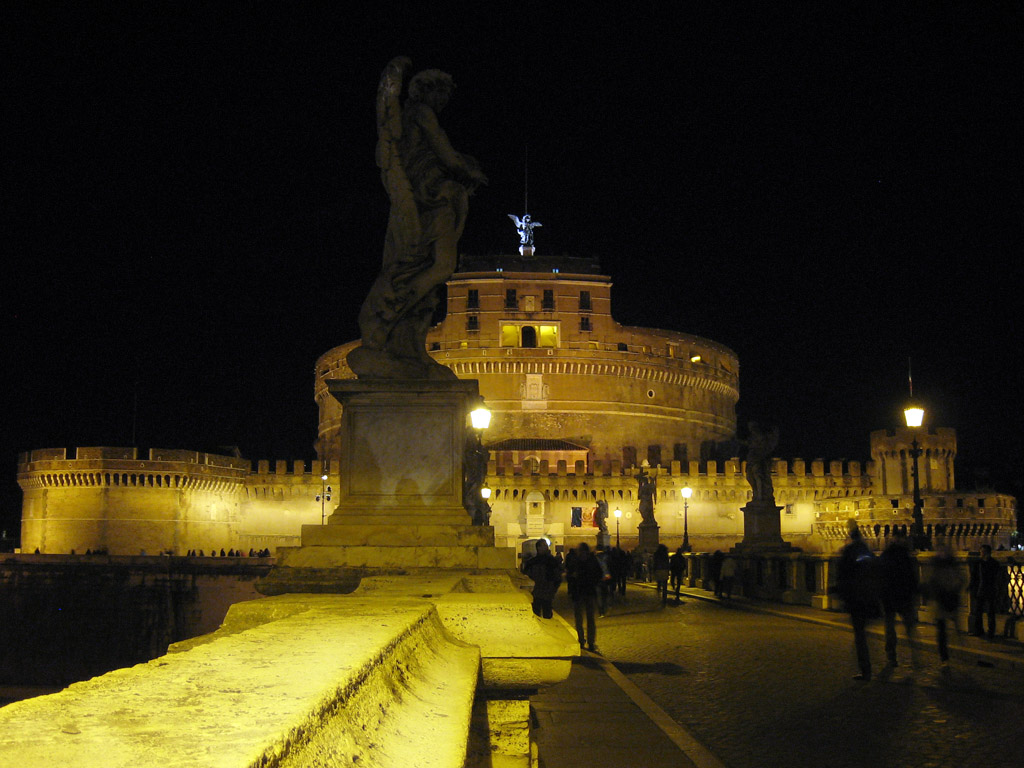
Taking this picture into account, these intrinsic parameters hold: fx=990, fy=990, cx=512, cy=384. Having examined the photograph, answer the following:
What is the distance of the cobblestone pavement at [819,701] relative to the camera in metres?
5.26

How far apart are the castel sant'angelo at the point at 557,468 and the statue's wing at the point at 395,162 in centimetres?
3938

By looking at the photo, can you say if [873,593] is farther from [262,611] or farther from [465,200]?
[262,611]

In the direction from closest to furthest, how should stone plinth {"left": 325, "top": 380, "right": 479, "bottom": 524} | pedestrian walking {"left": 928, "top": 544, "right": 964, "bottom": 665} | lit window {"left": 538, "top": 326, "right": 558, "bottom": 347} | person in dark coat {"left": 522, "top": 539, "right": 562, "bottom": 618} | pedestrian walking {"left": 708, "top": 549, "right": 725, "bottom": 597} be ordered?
1. stone plinth {"left": 325, "top": 380, "right": 479, "bottom": 524}
2. pedestrian walking {"left": 928, "top": 544, "right": 964, "bottom": 665}
3. person in dark coat {"left": 522, "top": 539, "right": 562, "bottom": 618}
4. pedestrian walking {"left": 708, "top": 549, "right": 725, "bottom": 597}
5. lit window {"left": 538, "top": 326, "right": 558, "bottom": 347}

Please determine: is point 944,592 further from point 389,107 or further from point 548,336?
point 548,336

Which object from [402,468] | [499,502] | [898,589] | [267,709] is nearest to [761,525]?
[898,589]

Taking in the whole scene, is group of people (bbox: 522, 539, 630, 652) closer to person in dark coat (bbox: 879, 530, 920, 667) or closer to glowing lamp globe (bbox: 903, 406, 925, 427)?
person in dark coat (bbox: 879, 530, 920, 667)

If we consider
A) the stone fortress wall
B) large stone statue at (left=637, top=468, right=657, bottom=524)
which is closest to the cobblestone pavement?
large stone statue at (left=637, top=468, right=657, bottom=524)

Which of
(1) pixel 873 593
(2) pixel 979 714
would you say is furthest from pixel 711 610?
(2) pixel 979 714

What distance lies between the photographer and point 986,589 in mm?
10750

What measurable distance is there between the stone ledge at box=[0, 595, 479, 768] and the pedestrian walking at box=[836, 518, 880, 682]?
578cm

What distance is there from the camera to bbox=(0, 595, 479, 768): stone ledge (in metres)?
1.41

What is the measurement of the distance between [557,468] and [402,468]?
54.7 m

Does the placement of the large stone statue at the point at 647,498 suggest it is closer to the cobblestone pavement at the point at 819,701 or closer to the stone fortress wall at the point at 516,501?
the stone fortress wall at the point at 516,501

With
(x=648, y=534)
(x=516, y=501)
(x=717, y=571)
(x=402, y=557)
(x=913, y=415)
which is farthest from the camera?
(x=516, y=501)
